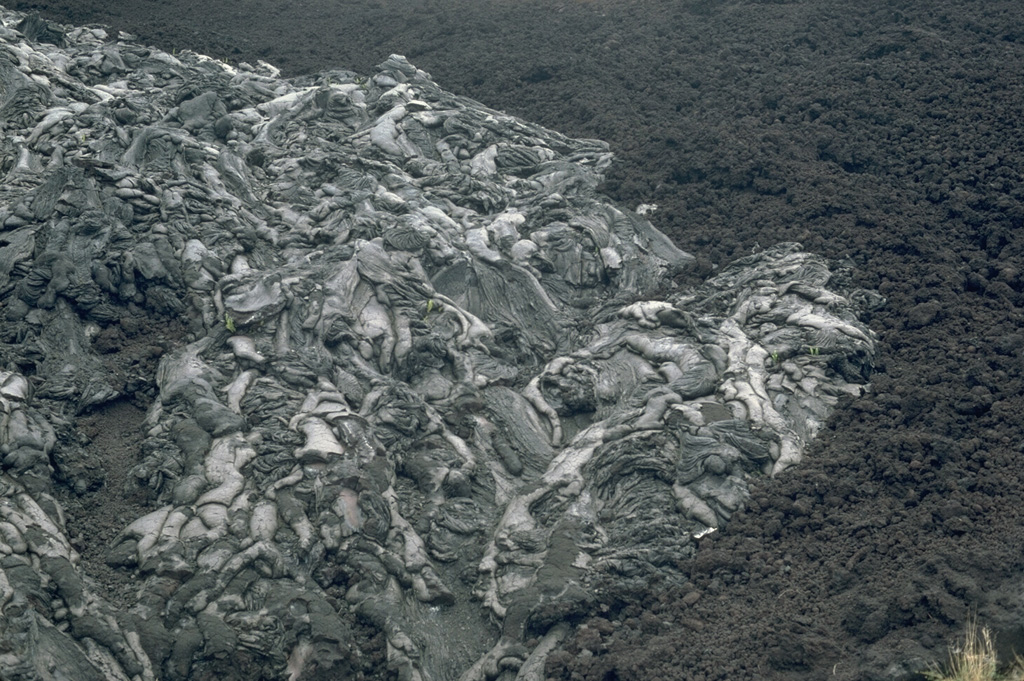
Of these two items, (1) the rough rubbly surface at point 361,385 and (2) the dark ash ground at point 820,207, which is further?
(1) the rough rubbly surface at point 361,385

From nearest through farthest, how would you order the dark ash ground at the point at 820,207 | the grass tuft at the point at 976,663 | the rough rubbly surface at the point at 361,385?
the grass tuft at the point at 976,663 < the dark ash ground at the point at 820,207 < the rough rubbly surface at the point at 361,385

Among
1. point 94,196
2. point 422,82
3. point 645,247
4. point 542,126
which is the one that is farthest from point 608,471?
point 422,82

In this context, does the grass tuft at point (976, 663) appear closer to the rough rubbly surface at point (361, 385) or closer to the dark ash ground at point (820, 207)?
the dark ash ground at point (820, 207)

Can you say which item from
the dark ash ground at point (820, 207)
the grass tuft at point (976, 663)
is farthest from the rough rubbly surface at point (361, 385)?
the grass tuft at point (976, 663)

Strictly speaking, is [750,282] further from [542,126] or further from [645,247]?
[542,126]

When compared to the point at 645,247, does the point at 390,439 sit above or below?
below
